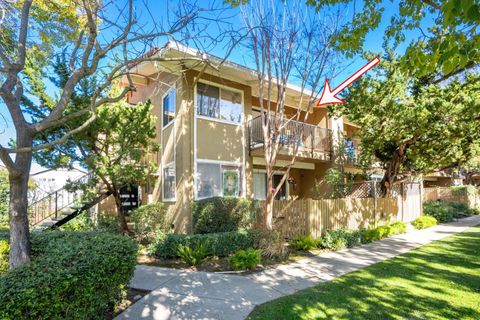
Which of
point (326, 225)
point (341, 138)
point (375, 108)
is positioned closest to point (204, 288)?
point (326, 225)

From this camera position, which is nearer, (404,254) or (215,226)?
(404,254)

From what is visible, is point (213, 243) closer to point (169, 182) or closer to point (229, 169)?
point (229, 169)

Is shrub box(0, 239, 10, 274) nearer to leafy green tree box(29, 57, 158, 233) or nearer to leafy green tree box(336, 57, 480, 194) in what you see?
leafy green tree box(29, 57, 158, 233)

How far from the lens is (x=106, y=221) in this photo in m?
12.1

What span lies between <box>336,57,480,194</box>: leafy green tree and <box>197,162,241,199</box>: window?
5577 mm

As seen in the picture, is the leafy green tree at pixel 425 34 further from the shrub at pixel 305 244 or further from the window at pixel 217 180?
the window at pixel 217 180

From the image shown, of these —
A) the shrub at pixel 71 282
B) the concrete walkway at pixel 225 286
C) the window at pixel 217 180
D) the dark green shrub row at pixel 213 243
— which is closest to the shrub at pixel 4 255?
the shrub at pixel 71 282

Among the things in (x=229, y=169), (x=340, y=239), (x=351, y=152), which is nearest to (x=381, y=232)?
(x=340, y=239)

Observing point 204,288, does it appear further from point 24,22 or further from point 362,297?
point 24,22

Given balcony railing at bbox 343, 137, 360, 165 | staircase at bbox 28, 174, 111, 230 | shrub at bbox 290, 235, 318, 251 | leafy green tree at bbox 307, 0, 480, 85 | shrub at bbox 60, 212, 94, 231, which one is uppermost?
leafy green tree at bbox 307, 0, 480, 85

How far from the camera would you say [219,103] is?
12375 millimetres

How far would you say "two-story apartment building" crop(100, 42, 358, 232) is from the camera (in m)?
11.2

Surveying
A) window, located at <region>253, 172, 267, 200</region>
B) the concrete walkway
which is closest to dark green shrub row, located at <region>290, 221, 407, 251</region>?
the concrete walkway

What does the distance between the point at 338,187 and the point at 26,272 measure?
1342cm
